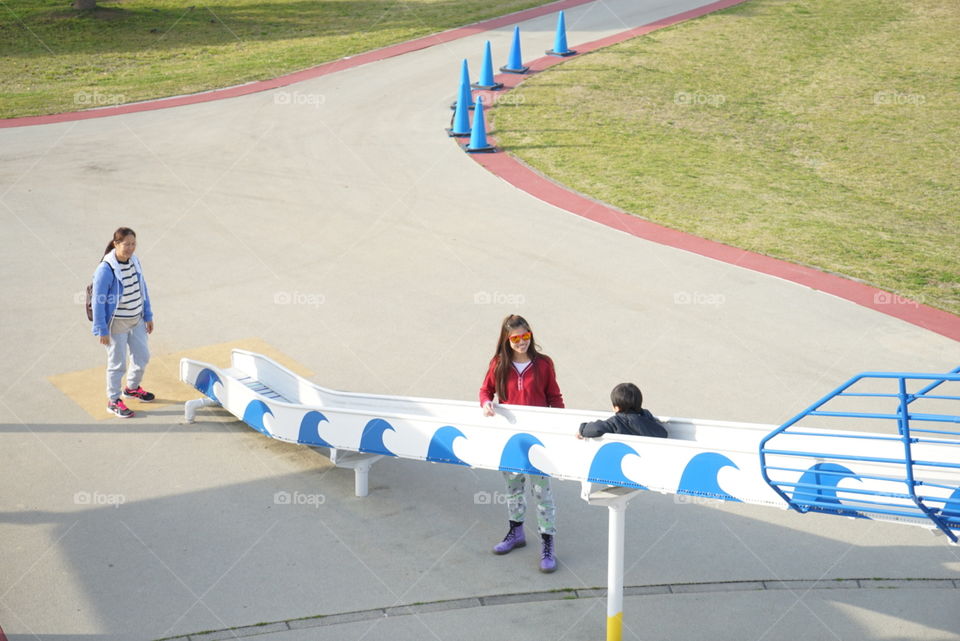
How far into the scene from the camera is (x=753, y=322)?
1172 cm

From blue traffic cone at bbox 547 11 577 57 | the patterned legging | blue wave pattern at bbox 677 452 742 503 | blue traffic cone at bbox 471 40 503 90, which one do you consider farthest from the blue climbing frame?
blue traffic cone at bbox 547 11 577 57

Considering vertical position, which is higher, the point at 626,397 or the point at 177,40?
the point at 177,40

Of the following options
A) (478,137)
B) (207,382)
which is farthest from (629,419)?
(478,137)

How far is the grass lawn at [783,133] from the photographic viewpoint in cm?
1478

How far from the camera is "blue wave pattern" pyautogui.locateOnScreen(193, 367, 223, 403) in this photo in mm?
9167

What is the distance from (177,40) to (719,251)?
18.6 m

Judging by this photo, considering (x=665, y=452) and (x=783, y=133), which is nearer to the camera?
(x=665, y=452)

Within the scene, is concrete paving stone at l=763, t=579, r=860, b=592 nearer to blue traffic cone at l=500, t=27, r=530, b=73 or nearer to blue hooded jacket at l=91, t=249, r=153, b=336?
blue hooded jacket at l=91, t=249, r=153, b=336

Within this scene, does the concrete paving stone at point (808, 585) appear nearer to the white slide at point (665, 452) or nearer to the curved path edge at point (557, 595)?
the curved path edge at point (557, 595)

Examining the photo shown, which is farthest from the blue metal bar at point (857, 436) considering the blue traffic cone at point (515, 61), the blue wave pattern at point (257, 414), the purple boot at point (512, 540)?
the blue traffic cone at point (515, 61)

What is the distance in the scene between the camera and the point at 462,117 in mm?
19438

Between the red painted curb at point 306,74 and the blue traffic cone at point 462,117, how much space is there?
A: 5.14 meters

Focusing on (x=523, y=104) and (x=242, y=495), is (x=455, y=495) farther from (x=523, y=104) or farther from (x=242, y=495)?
(x=523, y=104)

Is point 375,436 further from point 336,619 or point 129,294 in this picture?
point 129,294
